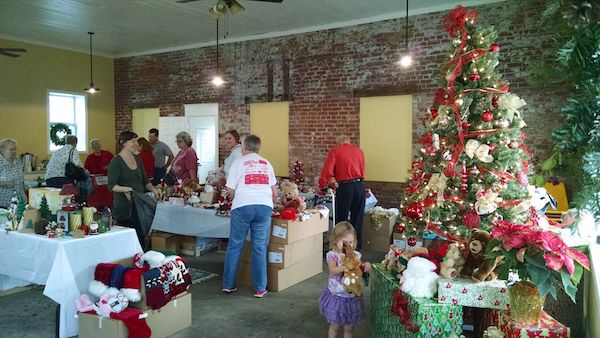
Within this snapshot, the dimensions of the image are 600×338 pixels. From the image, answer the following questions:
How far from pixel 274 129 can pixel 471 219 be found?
5.99 metres

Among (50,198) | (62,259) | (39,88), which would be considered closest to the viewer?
(62,259)

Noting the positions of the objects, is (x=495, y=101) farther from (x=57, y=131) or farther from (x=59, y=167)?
(x=57, y=131)

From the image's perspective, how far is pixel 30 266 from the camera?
3.90m

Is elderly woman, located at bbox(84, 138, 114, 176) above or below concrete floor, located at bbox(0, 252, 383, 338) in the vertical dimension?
above

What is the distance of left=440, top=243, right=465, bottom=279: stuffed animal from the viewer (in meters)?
2.93

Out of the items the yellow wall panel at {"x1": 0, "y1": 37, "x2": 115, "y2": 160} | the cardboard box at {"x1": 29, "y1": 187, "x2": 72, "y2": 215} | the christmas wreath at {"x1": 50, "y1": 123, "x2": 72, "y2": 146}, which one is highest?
the yellow wall panel at {"x1": 0, "y1": 37, "x2": 115, "y2": 160}

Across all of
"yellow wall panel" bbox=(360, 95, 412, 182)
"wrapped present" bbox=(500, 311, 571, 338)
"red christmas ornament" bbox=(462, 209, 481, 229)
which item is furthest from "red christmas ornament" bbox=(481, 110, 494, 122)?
"yellow wall panel" bbox=(360, 95, 412, 182)

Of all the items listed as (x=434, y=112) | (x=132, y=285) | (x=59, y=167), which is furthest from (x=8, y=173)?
(x=434, y=112)

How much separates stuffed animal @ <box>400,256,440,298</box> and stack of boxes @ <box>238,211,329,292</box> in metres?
2.16

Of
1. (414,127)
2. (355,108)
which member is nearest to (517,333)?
(414,127)

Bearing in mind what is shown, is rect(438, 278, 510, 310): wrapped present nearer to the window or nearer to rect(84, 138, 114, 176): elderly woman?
rect(84, 138, 114, 176): elderly woman

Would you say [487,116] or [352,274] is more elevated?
[487,116]

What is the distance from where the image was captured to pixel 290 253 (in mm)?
5172

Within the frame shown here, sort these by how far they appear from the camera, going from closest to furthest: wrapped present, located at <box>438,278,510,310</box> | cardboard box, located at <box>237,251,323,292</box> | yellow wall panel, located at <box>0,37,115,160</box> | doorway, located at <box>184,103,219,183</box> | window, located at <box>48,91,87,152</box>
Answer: wrapped present, located at <box>438,278,510,310</box> < cardboard box, located at <box>237,251,323,292</box> < yellow wall panel, located at <box>0,37,115,160</box> < doorway, located at <box>184,103,219,183</box> < window, located at <box>48,91,87,152</box>
